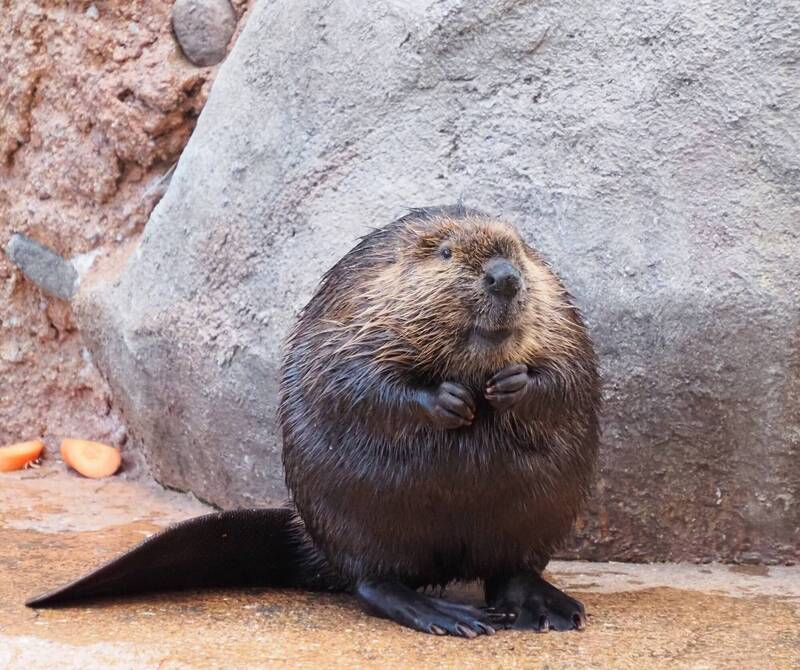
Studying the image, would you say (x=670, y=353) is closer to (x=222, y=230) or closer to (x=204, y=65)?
(x=222, y=230)

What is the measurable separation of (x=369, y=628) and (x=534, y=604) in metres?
0.35

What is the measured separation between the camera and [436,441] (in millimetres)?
2373

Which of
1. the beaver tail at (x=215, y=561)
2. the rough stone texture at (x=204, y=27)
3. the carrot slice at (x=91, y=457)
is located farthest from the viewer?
the rough stone texture at (x=204, y=27)

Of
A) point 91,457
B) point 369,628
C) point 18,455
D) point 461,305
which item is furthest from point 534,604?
point 18,455

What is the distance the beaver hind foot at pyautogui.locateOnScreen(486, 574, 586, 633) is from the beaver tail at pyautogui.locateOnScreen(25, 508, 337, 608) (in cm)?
42

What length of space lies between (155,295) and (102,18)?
4.01 ft

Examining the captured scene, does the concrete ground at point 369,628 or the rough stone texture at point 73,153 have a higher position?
the rough stone texture at point 73,153

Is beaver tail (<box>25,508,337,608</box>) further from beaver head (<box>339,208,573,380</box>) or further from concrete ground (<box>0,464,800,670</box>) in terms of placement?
beaver head (<box>339,208,573,380</box>)

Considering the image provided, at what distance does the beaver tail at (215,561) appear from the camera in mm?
2428

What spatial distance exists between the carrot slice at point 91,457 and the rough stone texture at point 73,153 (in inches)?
3.4

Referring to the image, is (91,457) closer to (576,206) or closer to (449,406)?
(576,206)

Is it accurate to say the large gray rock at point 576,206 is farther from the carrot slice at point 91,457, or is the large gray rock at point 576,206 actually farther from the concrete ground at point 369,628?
the carrot slice at point 91,457

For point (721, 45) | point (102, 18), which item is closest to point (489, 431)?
point (721, 45)

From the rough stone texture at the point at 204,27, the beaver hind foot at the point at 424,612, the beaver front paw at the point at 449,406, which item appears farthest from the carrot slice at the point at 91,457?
the beaver front paw at the point at 449,406
